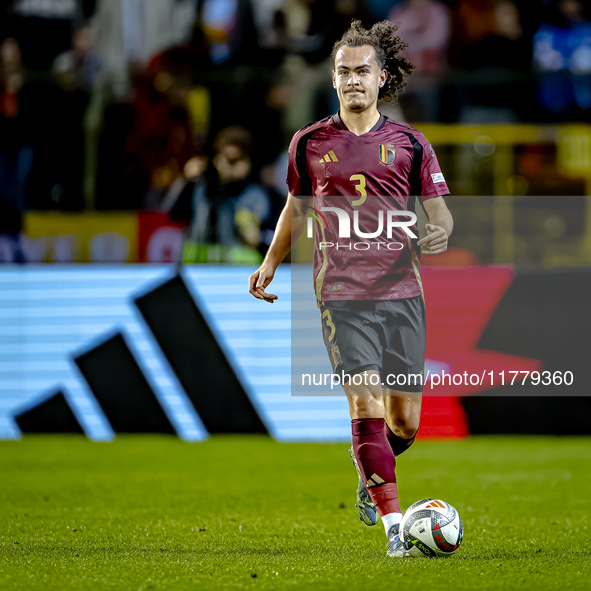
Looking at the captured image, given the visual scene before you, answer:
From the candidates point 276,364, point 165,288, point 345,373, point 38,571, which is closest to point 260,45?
point 165,288

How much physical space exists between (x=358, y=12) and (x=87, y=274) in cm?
352

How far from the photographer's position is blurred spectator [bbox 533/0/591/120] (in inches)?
325

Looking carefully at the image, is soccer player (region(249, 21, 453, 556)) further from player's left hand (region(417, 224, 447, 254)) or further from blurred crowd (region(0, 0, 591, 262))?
blurred crowd (region(0, 0, 591, 262))

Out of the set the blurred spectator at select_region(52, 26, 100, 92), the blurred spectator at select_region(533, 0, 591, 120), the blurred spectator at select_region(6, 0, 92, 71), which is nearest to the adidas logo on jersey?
the blurred spectator at select_region(533, 0, 591, 120)

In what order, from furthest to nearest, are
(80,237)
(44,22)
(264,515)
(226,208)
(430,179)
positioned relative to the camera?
(44,22) → (80,237) → (226,208) → (264,515) → (430,179)

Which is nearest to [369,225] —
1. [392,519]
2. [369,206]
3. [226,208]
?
[369,206]

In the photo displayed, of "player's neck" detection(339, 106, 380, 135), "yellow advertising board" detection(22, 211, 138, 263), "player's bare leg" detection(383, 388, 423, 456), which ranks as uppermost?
"player's neck" detection(339, 106, 380, 135)

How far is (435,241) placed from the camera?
11.3ft

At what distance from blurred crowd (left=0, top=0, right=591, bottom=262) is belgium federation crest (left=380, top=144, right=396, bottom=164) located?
3978 millimetres

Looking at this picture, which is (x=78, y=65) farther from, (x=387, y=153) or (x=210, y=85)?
(x=387, y=153)

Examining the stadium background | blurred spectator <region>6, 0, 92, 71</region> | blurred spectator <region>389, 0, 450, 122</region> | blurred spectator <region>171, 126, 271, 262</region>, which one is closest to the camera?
the stadium background

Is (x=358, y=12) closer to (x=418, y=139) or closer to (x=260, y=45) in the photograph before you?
(x=260, y=45)

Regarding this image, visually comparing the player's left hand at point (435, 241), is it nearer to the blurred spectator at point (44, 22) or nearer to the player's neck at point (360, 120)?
the player's neck at point (360, 120)

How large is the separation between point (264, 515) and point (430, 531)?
135 cm
